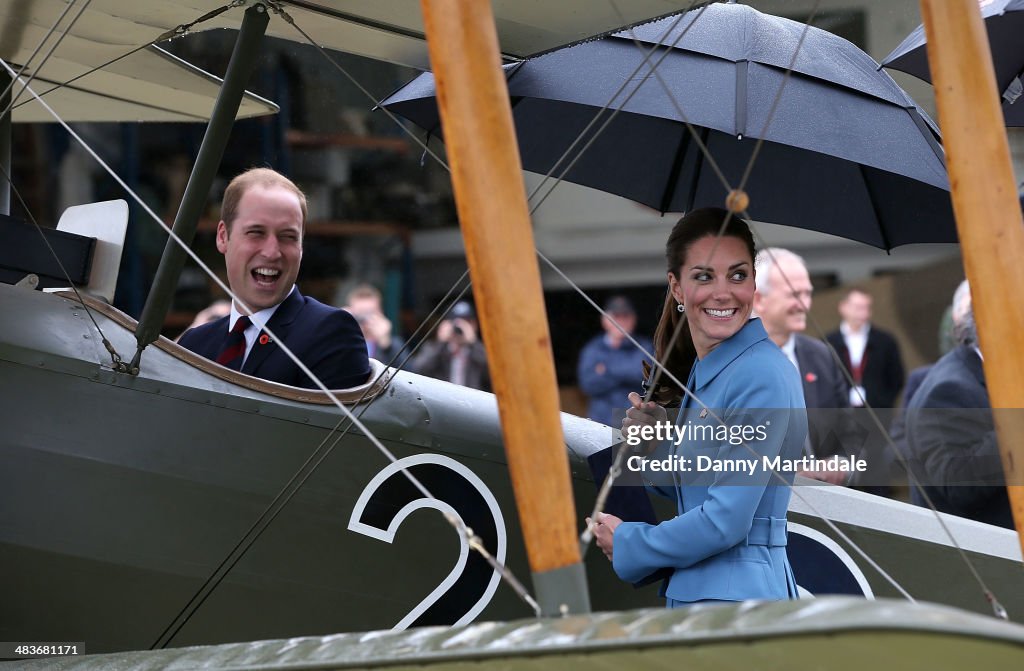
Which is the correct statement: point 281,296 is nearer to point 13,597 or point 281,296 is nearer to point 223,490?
point 223,490

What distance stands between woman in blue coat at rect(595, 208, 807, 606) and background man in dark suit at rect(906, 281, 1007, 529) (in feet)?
5.46

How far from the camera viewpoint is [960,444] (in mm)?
3994

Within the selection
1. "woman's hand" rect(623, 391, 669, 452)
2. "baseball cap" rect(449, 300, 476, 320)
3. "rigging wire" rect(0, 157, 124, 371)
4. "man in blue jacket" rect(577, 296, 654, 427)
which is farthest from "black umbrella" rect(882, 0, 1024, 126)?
"baseball cap" rect(449, 300, 476, 320)

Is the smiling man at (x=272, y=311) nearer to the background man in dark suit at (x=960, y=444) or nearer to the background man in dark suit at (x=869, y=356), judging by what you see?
the background man in dark suit at (x=960, y=444)

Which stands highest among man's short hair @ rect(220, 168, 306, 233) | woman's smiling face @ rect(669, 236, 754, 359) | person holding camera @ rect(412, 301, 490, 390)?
person holding camera @ rect(412, 301, 490, 390)

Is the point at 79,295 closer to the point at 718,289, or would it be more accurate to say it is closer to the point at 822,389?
the point at 718,289

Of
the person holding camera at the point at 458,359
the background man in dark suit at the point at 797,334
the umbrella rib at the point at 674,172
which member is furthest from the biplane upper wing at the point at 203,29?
the person holding camera at the point at 458,359

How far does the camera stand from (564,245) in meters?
8.76

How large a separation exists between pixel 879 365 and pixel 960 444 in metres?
2.57

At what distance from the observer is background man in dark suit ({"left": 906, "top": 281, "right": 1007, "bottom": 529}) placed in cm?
399

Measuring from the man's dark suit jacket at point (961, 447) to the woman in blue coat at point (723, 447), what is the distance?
175cm

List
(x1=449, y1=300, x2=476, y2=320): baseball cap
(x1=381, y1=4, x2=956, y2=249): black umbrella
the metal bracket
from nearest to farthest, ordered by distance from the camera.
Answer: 1. the metal bracket
2. (x1=381, y1=4, x2=956, y2=249): black umbrella
3. (x1=449, y1=300, x2=476, y2=320): baseball cap

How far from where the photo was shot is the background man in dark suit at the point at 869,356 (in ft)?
21.0

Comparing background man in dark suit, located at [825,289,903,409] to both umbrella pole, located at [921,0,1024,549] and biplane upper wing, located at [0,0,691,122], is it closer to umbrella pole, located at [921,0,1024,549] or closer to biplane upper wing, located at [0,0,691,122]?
biplane upper wing, located at [0,0,691,122]
